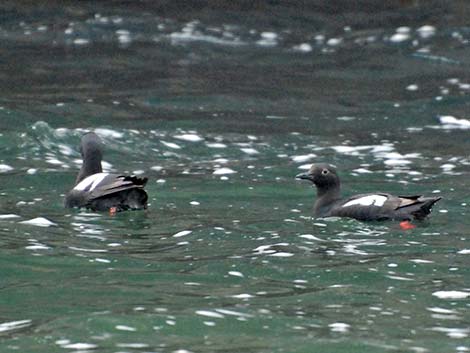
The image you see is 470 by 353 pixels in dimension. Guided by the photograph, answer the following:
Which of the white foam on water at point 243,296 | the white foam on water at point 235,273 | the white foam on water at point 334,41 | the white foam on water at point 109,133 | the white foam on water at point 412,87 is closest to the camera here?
the white foam on water at point 243,296

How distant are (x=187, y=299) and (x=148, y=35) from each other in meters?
16.9

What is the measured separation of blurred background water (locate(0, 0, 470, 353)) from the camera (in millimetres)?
10203

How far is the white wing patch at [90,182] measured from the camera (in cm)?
1452

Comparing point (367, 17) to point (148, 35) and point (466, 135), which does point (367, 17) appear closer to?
point (148, 35)

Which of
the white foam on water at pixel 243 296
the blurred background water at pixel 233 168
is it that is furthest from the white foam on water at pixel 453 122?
the white foam on water at pixel 243 296

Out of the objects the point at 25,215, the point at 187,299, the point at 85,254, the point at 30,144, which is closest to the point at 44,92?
the point at 30,144

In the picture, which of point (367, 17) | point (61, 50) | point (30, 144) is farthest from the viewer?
point (367, 17)

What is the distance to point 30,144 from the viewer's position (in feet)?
60.1

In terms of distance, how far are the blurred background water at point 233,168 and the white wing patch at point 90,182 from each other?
40cm

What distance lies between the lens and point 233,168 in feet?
57.5

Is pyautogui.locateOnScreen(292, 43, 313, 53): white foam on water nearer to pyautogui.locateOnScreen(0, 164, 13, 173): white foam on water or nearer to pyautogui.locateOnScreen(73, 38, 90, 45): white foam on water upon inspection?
pyautogui.locateOnScreen(73, 38, 90, 45): white foam on water

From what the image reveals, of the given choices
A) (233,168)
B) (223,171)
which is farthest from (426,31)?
(223,171)

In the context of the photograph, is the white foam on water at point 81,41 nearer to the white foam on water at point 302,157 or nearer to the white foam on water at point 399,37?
the white foam on water at point 399,37

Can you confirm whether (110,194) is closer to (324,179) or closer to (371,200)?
(324,179)
